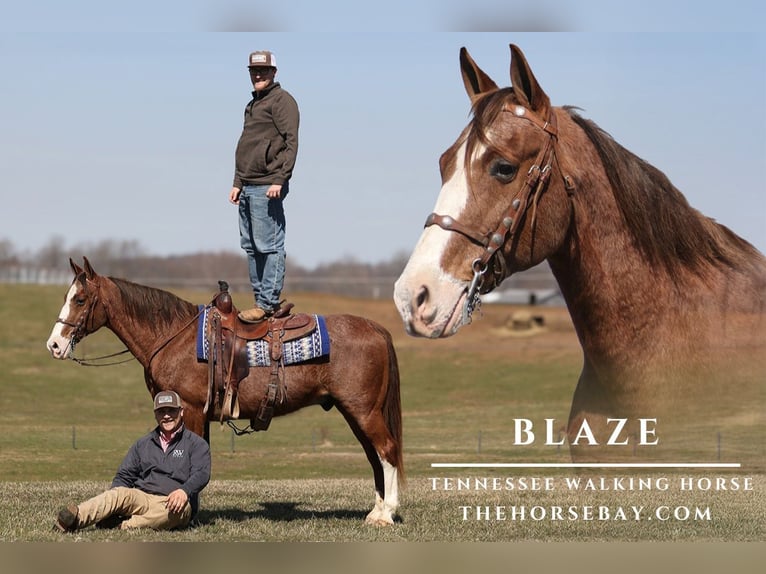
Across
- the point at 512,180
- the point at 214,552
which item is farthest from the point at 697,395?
the point at 214,552

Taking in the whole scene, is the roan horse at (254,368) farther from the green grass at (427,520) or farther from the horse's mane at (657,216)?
the horse's mane at (657,216)

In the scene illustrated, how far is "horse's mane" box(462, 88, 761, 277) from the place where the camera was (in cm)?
436

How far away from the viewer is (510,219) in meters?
4.18

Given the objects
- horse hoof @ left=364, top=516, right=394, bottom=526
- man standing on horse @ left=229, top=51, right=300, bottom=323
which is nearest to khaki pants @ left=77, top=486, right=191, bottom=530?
horse hoof @ left=364, top=516, right=394, bottom=526

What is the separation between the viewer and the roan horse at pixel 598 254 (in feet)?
13.6

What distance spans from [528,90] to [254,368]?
5.14 m

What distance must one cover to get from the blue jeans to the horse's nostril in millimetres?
3969

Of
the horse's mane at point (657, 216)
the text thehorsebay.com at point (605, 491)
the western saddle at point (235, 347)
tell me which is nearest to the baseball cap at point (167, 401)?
the western saddle at point (235, 347)

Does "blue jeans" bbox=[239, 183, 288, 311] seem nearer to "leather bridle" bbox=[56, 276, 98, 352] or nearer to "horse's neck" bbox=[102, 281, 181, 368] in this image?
"horse's neck" bbox=[102, 281, 181, 368]

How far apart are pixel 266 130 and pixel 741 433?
4124 millimetres

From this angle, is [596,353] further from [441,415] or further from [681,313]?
[441,415]

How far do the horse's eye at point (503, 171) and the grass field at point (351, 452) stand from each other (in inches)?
82.4

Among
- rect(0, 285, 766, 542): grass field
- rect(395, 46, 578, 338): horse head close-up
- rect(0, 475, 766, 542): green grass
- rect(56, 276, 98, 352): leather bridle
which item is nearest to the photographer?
rect(395, 46, 578, 338): horse head close-up

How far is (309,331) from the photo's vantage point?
8.91 meters
